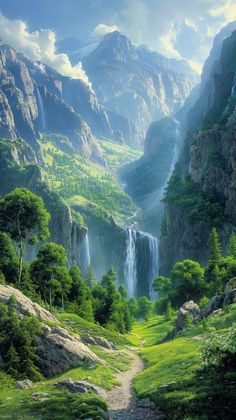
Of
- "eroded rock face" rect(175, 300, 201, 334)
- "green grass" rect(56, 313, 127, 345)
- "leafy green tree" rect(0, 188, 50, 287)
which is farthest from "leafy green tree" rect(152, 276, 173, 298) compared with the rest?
"leafy green tree" rect(0, 188, 50, 287)

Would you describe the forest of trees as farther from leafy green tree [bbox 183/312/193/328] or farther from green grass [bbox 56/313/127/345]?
leafy green tree [bbox 183/312/193/328]

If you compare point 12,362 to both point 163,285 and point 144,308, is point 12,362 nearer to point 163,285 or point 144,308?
point 163,285

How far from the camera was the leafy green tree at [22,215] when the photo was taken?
57094 mm

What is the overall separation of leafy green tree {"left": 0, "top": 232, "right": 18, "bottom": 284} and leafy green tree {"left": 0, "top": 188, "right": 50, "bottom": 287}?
1370 centimetres

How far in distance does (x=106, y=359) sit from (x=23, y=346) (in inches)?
518

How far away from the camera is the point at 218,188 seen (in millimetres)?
140625

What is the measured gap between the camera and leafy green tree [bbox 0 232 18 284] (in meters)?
71.6

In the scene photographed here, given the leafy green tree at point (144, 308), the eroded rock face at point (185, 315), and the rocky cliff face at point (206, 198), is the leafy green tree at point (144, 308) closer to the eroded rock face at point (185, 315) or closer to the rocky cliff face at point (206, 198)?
the rocky cliff face at point (206, 198)

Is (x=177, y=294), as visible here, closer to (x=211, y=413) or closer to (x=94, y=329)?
(x=94, y=329)

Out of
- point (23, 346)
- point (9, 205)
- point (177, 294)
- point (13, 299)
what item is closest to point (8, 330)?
point (23, 346)

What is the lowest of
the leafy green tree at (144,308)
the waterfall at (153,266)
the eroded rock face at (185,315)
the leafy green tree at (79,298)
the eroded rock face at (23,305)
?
the eroded rock face at (23,305)

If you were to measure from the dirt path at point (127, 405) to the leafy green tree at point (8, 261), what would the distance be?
129ft

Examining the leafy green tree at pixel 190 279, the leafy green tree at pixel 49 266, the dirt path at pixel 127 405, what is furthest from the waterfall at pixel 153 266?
the dirt path at pixel 127 405

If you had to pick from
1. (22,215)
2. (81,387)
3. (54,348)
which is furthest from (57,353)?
(22,215)
